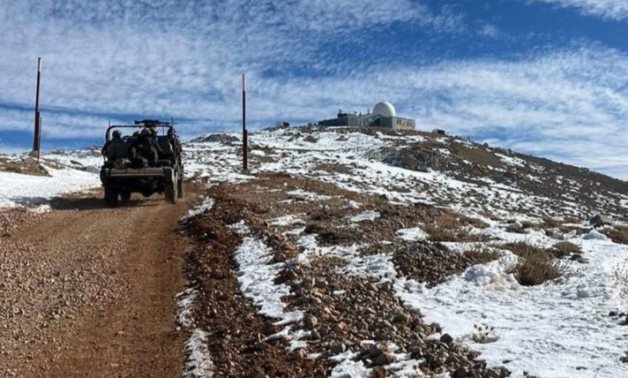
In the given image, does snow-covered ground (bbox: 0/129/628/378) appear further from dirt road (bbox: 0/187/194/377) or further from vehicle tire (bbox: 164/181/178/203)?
vehicle tire (bbox: 164/181/178/203)

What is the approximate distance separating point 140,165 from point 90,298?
437 inches

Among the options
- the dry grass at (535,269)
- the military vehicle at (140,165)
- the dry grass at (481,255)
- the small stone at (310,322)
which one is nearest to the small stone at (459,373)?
the small stone at (310,322)

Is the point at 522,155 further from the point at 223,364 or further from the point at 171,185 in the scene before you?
the point at 223,364

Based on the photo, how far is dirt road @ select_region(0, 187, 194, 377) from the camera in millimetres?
5988

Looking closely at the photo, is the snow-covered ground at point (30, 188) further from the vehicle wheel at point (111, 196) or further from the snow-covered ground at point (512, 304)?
the snow-covered ground at point (512, 304)

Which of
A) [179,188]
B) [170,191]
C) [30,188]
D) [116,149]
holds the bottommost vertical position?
[30,188]

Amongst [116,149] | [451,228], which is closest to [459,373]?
[451,228]

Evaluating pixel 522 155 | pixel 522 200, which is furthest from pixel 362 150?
pixel 522 155

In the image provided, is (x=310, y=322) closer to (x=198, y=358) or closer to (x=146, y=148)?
(x=198, y=358)

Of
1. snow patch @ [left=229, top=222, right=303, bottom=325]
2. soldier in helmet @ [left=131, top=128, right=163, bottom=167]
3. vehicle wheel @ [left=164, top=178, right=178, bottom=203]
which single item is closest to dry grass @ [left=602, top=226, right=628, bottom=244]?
snow patch @ [left=229, top=222, right=303, bottom=325]

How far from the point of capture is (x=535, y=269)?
8680 mm

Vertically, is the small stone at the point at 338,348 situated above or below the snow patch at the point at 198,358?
above

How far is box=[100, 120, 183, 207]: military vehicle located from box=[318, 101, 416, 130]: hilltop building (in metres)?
69.1

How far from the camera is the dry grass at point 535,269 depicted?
8.49 meters
